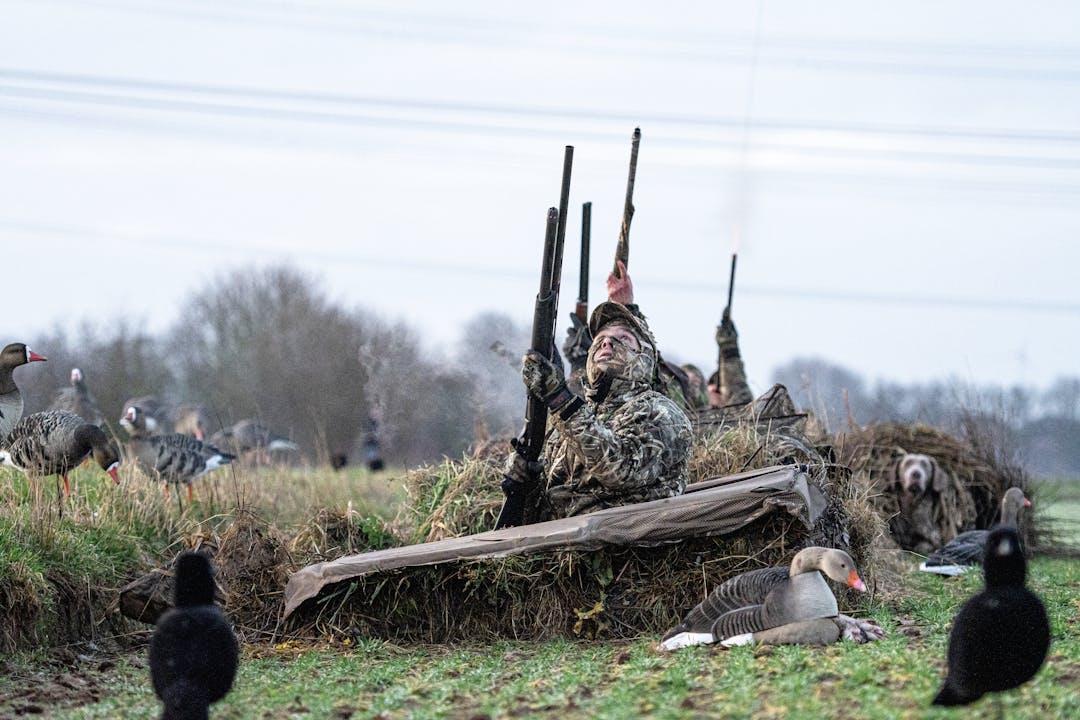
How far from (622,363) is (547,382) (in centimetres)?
88

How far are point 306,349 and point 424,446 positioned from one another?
18.3 ft

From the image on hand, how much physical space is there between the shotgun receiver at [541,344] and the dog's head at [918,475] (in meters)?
6.39

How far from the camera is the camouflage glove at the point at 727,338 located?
13273mm

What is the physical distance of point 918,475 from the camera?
43.1 feet

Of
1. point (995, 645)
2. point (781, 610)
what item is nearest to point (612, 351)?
point (781, 610)

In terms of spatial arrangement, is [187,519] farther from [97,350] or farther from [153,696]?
[97,350]

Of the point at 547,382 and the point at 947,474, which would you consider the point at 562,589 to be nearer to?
the point at 547,382

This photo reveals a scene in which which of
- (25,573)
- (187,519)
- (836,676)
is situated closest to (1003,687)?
(836,676)

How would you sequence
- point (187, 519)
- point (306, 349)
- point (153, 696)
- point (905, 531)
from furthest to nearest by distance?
point (306, 349) → point (905, 531) → point (187, 519) → point (153, 696)

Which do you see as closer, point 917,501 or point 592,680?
point 592,680

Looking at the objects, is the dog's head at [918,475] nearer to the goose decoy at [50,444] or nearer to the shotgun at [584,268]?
the shotgun at [584,268]

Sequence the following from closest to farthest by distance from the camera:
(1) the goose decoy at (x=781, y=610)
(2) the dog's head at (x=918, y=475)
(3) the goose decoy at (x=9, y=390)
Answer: (1) the goose decoy at (x=781, y=610) < (3) the goose decoy at (x=9, y=390) < (2) the dog's head at (x=918, y=475)

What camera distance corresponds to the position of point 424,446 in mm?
19828

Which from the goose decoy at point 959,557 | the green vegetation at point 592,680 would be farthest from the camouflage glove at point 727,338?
the green vegetation at point 592,680
